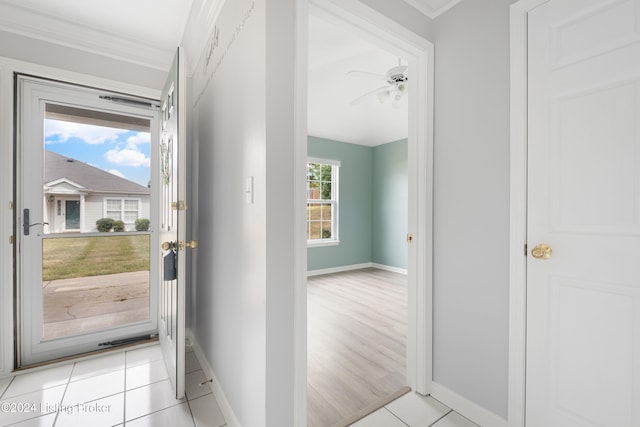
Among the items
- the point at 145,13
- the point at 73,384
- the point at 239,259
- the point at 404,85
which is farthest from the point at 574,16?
the point at 73,384

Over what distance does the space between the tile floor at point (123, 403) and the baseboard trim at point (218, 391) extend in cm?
4

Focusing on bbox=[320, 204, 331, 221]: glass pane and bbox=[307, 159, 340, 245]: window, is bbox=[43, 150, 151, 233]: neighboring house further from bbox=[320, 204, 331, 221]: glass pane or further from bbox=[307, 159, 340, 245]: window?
bbox=[320, 204, 331, 221]: glass pane

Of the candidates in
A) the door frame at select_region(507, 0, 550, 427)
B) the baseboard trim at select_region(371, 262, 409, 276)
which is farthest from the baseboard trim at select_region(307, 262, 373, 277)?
the door frame at select_region(507, 0, 550, 427)

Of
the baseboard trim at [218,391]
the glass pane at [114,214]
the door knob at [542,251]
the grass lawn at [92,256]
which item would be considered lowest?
the baseboard trim at [218,391]

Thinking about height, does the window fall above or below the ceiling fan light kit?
below

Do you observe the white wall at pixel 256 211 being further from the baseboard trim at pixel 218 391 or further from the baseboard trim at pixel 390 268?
the baseboard trim at pixel 390 268

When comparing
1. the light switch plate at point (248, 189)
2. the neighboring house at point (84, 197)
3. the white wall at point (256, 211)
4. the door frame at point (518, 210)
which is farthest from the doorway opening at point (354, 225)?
the neighboring house at point (84, 197)

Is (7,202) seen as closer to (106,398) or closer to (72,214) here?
(72,214)

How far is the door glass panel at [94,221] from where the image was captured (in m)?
2.20

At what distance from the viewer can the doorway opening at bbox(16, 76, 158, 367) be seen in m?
2.10

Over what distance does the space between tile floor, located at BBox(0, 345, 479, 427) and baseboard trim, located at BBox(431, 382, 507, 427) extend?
32mm

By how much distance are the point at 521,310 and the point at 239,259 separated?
1.46 m

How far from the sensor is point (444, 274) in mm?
1754

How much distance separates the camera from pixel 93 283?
2367 mm
